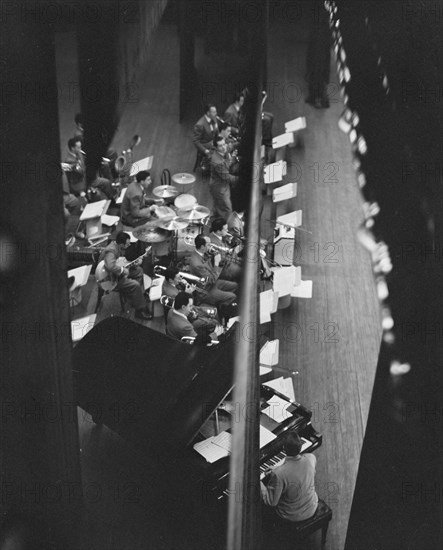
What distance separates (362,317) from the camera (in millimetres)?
9844

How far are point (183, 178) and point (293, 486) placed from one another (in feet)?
22.9

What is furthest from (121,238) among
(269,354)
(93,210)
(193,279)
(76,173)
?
(269,354)

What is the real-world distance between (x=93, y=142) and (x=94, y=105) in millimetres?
731

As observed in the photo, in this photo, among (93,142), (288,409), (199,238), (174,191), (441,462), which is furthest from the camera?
(93,142)

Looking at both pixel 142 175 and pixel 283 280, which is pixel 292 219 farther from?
pixel 142 175

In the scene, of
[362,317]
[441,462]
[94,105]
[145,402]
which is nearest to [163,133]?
[94,105]

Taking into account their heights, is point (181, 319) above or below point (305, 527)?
above

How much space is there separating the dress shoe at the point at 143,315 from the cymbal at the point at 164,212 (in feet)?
5.30

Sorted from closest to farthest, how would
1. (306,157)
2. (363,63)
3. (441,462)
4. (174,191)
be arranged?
(441,462)
(174,191)
(306,157)
(363,63)

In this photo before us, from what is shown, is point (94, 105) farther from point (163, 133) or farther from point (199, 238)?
point (199, 238)

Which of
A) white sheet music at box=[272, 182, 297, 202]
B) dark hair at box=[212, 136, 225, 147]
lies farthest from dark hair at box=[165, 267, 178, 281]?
dark hair at box=[212, 136, 225, 147]

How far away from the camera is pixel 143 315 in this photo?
32.1 ft

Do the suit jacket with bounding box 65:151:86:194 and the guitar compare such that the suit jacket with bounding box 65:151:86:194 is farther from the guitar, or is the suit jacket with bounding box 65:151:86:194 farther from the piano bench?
the piano bench

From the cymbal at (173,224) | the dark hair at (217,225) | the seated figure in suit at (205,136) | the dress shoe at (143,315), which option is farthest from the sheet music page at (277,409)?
the seated figure in suit at (205,136)
